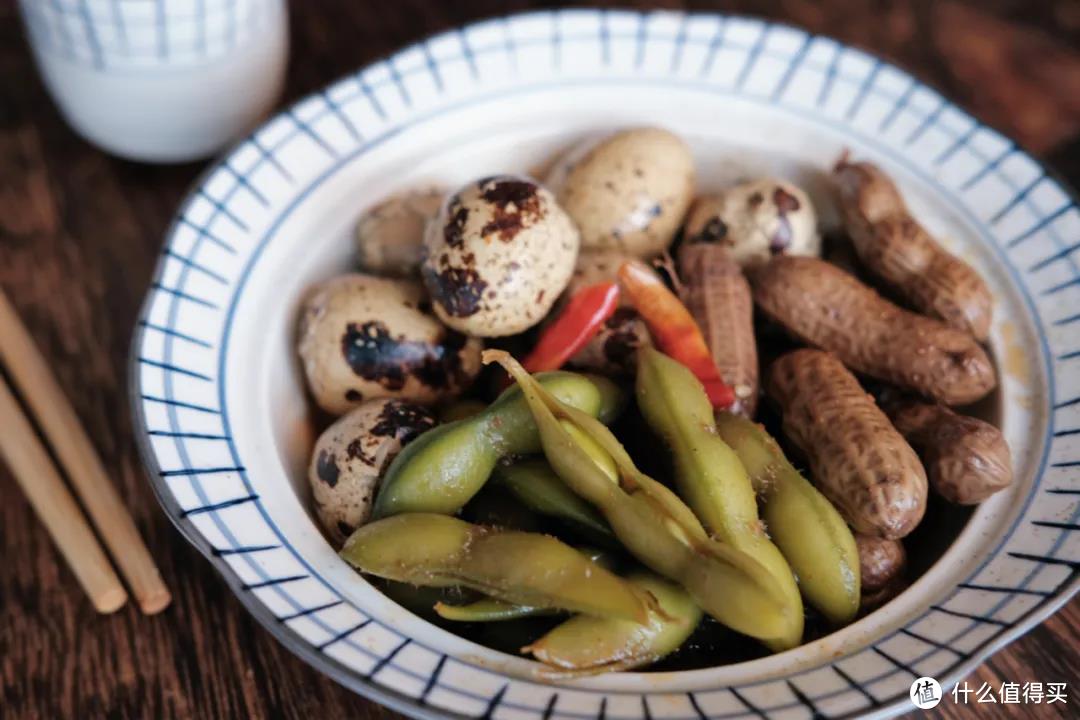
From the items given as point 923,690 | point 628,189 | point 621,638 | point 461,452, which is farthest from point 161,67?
point 923,690

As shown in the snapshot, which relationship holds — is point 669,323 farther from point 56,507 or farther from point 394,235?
point 56,507

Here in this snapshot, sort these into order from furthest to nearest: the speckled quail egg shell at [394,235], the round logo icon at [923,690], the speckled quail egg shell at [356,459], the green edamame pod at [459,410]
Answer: the speckled quail egg shell at [394,235] → the green edamame pod at [459,410] → the speckled quail egg shell at [356,459] → the round logo icon at [923,690]

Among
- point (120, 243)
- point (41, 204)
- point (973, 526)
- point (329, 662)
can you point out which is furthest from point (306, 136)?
point (973, 526)

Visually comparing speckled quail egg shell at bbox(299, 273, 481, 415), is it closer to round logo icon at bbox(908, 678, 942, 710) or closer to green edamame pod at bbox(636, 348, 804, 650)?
green edamame pod at bbox(636, 348, 804, 650)

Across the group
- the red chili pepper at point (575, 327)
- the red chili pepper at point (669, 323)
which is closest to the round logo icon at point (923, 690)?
the red chili pepper at point (669, 323)

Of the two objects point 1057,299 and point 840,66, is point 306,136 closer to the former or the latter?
point 840,66

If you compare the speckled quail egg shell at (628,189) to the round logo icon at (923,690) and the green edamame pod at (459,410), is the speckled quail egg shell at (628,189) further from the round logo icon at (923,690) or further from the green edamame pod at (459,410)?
the round logo icon at (923,690)
